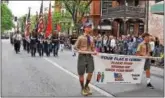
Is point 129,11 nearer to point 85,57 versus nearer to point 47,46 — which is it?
point 47,46

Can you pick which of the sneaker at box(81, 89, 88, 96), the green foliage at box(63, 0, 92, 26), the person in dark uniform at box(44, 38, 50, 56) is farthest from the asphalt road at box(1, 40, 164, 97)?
the green foliage at box(63, 0, 92, 26)

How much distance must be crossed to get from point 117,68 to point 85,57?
4.13 feet

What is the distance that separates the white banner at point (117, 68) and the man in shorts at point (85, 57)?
0.47 m

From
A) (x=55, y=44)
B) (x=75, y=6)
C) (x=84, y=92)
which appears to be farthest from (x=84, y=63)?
(x=75, y=6)

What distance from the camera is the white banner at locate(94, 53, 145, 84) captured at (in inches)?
518

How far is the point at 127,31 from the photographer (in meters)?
54.3

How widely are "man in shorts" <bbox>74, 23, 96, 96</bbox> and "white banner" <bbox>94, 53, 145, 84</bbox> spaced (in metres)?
0.47

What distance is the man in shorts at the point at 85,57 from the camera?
41.3 ft

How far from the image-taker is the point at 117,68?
13500 millimetres

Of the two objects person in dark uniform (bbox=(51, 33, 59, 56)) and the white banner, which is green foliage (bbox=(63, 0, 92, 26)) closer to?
person in dark uniform (bbox=(51, 33, 59, 56))

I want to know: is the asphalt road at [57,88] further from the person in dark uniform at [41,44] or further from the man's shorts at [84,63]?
the person in dark uniform at [41,44]

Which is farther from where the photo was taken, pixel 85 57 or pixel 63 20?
pixel 63 20

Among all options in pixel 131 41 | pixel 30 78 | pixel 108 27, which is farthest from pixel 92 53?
pixel 108 27

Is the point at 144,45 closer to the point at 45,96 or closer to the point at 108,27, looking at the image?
the point at 45,96
